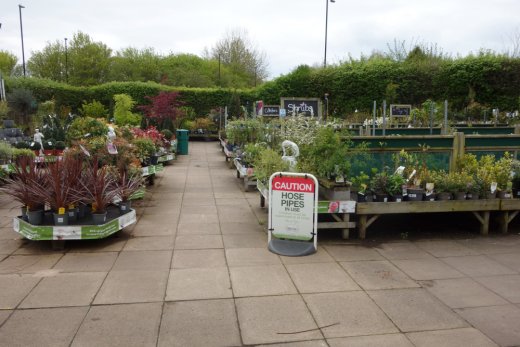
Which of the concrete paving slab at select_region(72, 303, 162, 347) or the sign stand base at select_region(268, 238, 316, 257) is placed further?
the sign stand base at select_region(268, 238, 316, 257)

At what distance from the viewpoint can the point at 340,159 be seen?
5.84m

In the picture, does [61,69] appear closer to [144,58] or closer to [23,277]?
[144,58]

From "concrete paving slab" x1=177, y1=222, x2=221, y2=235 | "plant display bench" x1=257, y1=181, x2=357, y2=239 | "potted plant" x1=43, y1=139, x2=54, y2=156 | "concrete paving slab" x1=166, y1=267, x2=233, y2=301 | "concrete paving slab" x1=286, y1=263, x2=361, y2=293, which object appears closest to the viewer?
"concrete paving slab" x1=166, y1=267, x2=233, y2=301

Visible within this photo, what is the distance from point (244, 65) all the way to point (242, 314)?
147 ft

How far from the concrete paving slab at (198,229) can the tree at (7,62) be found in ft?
157

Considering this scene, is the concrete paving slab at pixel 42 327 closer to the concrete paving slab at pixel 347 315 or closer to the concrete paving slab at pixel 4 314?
the concrete paving slab at pixel 4 314

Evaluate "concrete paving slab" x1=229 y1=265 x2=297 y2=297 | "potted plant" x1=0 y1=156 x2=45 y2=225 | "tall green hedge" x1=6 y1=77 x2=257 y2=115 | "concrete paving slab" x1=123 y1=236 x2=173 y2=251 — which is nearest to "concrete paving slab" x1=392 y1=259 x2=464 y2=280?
"concrete paving slab" x1=229 y1=265 x2=297 y2=297

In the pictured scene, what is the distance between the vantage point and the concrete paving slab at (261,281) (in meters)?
4.13

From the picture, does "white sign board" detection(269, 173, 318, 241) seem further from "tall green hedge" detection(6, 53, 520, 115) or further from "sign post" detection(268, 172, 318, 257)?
"tall green hedge" detection(6, 53, 520, 115)

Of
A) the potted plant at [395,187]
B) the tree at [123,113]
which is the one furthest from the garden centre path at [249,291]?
the tree at [123,113]

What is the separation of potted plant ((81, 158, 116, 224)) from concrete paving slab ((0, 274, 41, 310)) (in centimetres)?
127

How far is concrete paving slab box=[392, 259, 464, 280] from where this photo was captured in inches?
180

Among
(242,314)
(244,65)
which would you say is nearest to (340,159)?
(242,314)

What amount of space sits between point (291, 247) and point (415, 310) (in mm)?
1876
